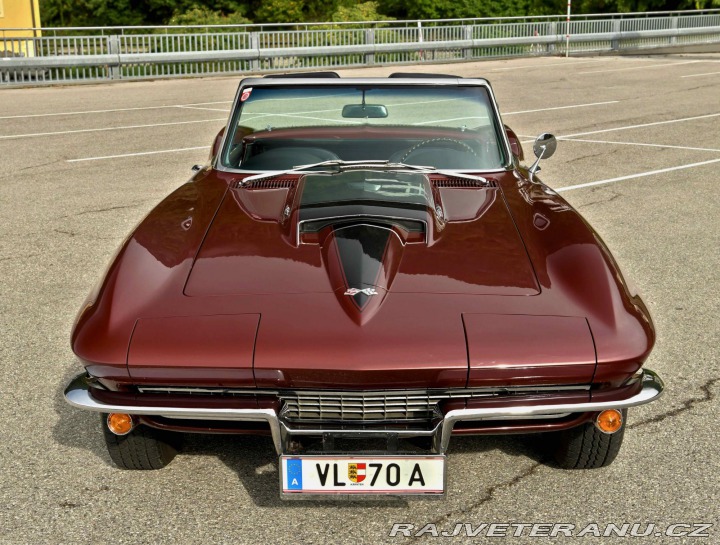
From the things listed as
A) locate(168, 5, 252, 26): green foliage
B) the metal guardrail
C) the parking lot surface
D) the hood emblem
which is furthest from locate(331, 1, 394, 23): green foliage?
the hood emblem

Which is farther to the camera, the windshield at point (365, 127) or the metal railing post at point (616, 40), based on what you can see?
the metal railing post at point (616, 40)

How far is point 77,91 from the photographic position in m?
19.4

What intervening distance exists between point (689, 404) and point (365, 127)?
6.94 ft

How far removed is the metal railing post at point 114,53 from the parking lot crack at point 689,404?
18.8m

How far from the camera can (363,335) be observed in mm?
3088

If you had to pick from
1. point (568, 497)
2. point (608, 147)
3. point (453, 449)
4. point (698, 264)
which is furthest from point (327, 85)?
point (608, 147)

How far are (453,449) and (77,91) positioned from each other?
1721 cm

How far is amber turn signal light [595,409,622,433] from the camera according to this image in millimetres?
3336

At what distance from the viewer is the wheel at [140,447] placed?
351 centimetres

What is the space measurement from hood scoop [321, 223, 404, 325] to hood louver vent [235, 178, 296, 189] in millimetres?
722

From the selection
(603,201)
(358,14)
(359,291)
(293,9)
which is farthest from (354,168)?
(293,9)

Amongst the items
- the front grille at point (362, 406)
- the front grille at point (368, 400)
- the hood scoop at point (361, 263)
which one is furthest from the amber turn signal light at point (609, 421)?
the hood scoop at point (361, 263)

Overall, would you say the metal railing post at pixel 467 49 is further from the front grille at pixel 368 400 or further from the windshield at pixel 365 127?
the front grille at pixel 368 400

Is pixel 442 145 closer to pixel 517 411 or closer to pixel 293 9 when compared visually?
pixel 517 411
